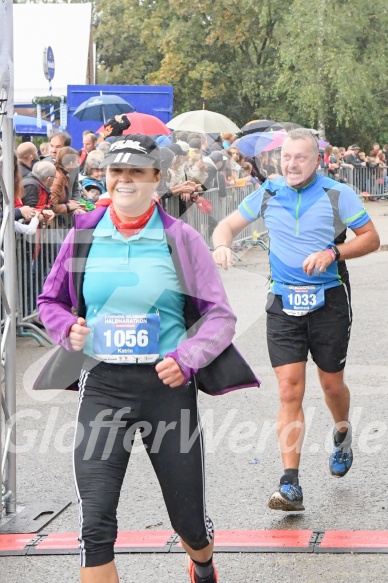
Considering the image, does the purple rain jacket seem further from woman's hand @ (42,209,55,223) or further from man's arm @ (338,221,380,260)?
woman's hand @ (42,209,55,223)

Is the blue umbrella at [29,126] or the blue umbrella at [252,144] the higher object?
the blue umbrella at [252,144]

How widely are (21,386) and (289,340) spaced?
412 cm

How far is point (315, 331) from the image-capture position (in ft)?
20.3

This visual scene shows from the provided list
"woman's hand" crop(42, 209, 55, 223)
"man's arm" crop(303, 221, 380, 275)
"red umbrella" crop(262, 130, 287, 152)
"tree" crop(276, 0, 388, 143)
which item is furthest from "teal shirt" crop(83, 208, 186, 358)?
"tree" crop(276, 0, 388, 143)

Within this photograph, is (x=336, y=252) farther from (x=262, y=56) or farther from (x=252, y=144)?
(x=262, y=56)

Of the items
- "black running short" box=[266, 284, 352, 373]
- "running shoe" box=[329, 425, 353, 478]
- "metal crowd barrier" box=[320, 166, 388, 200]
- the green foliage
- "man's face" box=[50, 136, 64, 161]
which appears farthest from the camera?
the green foliage

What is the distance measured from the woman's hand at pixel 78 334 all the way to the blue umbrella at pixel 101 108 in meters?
15.6

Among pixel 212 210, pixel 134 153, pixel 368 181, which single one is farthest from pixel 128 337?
pixel 368 181

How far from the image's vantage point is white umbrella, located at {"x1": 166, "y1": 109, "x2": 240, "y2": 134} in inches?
906

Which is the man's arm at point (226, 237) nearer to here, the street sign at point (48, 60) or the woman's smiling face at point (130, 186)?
the woman's smiling face at point (130, 186)

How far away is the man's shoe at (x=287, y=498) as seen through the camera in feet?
19.3

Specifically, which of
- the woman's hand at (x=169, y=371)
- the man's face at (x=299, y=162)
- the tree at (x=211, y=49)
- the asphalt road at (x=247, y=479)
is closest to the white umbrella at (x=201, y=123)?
the asphalt road at (x=247, y=479)

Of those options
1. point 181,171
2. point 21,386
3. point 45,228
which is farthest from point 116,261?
point 181,171

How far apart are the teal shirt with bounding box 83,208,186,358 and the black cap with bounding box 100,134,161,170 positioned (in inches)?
9.2
